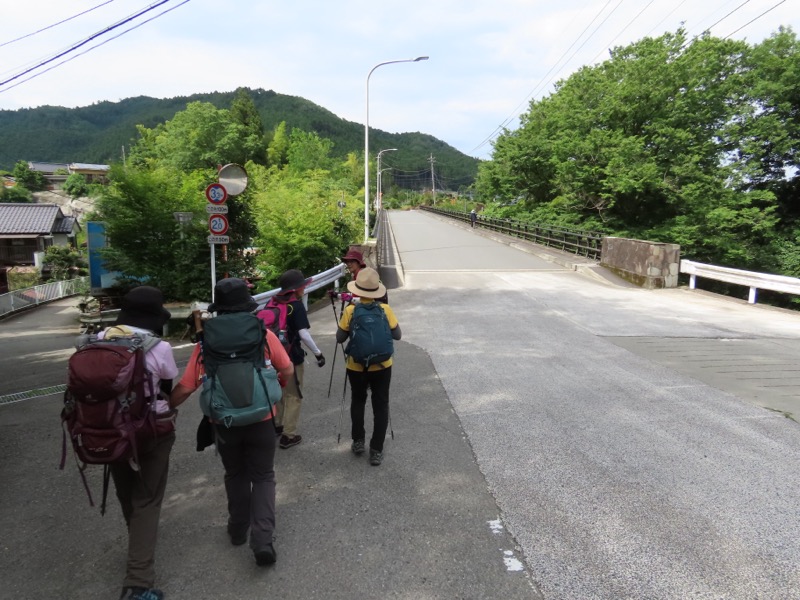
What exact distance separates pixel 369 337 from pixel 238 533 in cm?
159

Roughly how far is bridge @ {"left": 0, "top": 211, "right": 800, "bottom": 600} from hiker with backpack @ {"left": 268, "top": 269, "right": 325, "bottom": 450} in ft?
0.58

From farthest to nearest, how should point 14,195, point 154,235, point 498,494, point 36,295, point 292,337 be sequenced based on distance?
point 14,195, point 36,295, point 154,235, point 292,337, point 498,494

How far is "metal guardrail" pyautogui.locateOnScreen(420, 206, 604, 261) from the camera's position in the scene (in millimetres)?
18391

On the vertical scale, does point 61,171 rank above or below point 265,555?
above

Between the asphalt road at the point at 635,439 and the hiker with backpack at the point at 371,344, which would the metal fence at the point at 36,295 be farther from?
the hiker with backpack at the point at 371,344

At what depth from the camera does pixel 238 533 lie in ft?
10.0

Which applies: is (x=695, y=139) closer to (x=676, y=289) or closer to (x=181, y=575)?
(x=676, y=289)

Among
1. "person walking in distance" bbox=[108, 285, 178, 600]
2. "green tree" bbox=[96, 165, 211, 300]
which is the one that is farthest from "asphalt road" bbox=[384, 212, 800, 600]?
"green tree" bbox=[96, 165, 211, 300]

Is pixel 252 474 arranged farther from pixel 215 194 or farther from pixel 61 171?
pixel 61 171

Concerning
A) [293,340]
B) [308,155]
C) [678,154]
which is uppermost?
[308,155]

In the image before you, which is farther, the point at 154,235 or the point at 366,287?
the point at 154,235

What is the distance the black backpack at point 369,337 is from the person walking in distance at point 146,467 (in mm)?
1469

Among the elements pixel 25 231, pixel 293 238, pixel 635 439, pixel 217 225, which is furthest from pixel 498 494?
pixel 25 231

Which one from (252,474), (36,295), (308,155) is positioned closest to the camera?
(252,474)
